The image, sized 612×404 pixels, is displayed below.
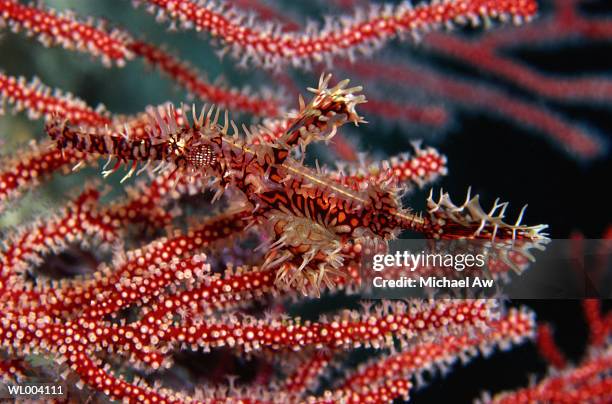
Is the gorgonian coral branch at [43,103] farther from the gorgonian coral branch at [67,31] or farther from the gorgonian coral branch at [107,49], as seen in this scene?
the gorgonian coral branch at [67,31]

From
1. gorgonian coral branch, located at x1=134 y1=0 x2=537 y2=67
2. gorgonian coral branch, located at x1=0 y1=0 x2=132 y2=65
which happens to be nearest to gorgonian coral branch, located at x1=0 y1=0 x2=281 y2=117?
gorgonian coral branch, located at x1=0 y1=0 x2=132 y2=65

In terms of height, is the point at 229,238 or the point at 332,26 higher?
the point at 332,26

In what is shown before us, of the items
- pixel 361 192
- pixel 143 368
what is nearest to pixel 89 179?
pixel 143 368

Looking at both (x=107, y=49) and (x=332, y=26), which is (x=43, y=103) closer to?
(x=107, y=49)

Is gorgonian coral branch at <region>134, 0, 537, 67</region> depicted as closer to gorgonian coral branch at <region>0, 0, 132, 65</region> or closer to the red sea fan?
the red sea fan

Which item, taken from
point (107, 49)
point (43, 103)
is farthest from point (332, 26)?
point (43, 103)

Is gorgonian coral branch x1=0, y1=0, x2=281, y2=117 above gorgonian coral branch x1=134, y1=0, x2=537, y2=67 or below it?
below

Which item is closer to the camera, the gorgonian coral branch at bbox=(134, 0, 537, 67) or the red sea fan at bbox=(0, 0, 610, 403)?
the red sea fan at bbox=(0, 0, 610, 403)

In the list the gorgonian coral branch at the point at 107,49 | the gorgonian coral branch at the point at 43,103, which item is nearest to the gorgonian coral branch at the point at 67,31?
the gorgonian coral branch at the point at 107,49
